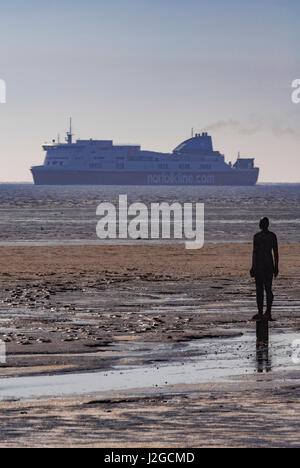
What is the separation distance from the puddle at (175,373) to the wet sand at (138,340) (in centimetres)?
20

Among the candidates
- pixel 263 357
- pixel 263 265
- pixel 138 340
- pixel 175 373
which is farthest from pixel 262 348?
pixel 263 265

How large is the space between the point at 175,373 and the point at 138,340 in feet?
8.29

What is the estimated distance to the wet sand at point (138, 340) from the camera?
25.2ft

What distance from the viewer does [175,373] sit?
10.2m

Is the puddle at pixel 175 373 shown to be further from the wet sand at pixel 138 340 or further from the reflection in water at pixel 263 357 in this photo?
the wet sand at pixel 138 340

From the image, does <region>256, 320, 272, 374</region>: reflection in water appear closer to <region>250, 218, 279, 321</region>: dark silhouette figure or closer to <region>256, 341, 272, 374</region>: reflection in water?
<region>256, 341, 272, 374</region>: reflection in water

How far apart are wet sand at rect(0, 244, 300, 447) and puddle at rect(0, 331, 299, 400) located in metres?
0.20

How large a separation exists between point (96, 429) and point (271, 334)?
5.86m

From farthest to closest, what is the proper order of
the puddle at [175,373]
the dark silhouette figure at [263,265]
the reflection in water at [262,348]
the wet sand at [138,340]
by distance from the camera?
the dark silhouette figure at [263,265] → the reflection in water at [262,348] → the puddle at [175,373] → the wet sand at [138,340]

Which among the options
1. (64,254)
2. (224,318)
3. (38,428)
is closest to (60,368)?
(38,428)

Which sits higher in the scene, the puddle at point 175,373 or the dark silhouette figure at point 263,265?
the dark silhouette figure at point 263,265

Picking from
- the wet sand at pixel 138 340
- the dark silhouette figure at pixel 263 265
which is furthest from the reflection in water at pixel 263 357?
the dark silhouette figure at pixel 263 265
